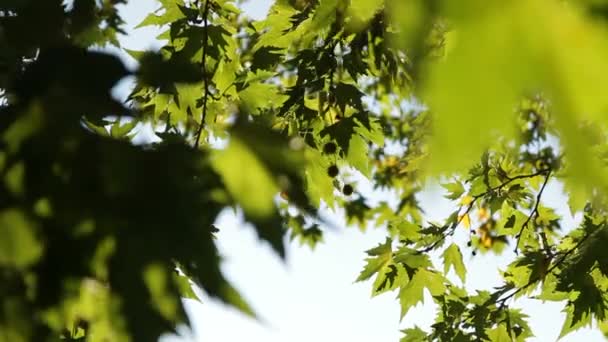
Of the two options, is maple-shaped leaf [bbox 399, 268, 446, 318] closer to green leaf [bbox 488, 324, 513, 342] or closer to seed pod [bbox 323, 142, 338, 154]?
green leaf [bbox 488, 324, 513, 342]

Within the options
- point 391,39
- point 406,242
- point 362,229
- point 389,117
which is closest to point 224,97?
point 391,39

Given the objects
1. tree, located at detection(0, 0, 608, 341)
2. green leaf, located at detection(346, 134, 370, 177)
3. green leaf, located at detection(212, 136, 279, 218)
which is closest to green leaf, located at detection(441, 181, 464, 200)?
green leaf, located at detection(346, 134, 370, 177)

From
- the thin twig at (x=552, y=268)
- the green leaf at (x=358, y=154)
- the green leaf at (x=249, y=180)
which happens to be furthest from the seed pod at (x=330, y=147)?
the green leaf at (x=249, y=180)

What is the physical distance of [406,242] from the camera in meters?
2.52

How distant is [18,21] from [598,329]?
2.27 meters

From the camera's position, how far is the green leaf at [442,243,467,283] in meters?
2.60

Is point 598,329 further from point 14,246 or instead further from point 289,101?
point 14,246

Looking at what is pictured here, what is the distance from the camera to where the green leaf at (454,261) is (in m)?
2.60

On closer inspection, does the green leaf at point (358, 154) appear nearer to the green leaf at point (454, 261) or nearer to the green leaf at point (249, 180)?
the green leaf at point (454, 261)

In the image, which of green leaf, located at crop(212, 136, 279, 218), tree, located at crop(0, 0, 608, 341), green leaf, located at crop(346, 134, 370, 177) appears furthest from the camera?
green leaf, located at crop(346, 134, 370, 177)

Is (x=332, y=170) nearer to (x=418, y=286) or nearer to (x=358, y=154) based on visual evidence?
(x=358, y=154)

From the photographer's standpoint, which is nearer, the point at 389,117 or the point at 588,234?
the point at 588,234

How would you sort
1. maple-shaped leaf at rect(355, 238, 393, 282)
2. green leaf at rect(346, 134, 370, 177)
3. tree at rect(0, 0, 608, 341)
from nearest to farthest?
tree at rect(0, 0, 608, 341) → green leaf at rect(346, 134, 370, 177) → maple-shaped leaf at rect(355, 238, 393, 282)

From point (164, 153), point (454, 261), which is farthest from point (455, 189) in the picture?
point (164, 153)
